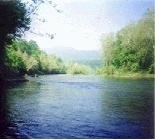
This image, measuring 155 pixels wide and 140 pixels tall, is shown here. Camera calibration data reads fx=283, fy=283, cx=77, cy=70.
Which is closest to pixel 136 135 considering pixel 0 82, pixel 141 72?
pixel 0 82

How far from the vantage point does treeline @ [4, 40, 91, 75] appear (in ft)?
42.7

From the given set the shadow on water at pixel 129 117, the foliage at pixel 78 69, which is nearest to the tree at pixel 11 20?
the shadow on water at pixel 129 117

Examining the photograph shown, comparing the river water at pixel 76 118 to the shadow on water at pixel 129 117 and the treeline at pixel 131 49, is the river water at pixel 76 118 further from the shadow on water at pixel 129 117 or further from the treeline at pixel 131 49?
the treeline at pixel 131 49

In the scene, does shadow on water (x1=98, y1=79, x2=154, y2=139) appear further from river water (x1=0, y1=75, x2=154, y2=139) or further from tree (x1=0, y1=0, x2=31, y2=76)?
tree (x1=0, y1=0, x2=31, y2=76)

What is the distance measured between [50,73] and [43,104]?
8.48 metres

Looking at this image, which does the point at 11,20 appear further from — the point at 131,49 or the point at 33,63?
the point at 131,49

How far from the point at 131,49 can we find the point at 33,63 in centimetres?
565

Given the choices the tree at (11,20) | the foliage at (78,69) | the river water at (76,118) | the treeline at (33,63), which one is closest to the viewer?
the river water at (76,118)

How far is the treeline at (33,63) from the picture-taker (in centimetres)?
1302

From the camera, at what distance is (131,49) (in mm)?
16188

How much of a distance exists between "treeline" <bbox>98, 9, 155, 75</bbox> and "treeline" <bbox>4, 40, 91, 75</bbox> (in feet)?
6.25

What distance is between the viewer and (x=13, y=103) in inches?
284

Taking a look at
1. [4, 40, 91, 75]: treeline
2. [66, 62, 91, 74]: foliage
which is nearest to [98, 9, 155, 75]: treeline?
[66, 62, 91, 74]: foliage

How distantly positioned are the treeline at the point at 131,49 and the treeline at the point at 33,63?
6.25 ft
